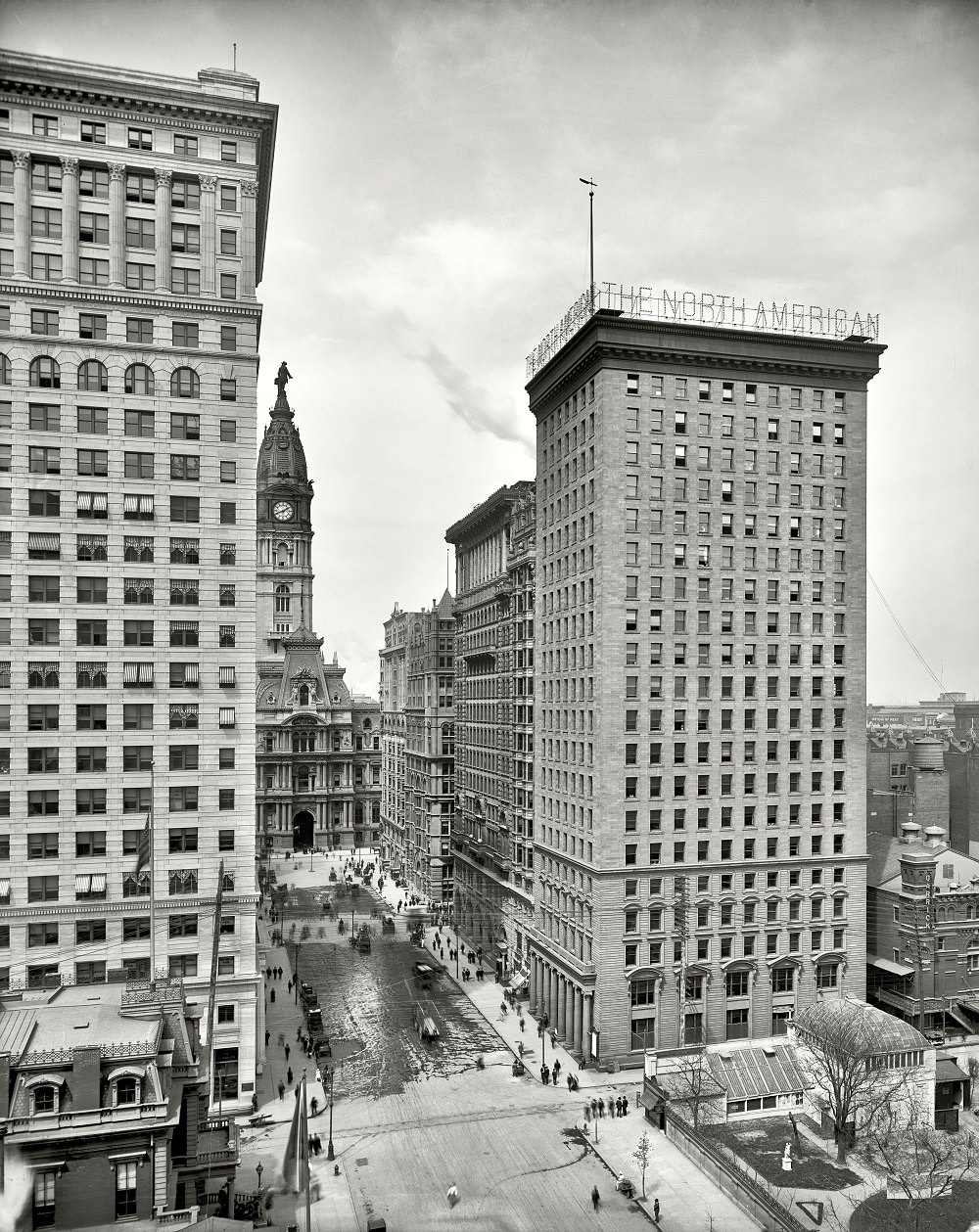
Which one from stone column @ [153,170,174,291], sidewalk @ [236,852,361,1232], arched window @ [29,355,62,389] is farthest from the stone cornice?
sidewalk @ [236,852,361,1232]

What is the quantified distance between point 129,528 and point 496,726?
41249 mm

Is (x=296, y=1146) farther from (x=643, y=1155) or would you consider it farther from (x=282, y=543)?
(x=282, y=543)

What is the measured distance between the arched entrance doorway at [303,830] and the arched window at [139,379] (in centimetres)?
10682

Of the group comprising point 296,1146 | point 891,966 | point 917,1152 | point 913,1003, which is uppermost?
point 296,1146

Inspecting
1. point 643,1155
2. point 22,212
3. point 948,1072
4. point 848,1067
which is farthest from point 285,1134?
point 22,212

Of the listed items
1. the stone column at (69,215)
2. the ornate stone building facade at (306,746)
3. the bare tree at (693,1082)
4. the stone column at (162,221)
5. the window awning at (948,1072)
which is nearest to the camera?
the bare tree at (693,1082)

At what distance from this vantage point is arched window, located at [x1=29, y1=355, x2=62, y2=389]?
174ft

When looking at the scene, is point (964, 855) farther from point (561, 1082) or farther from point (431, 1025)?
point (431, 1025)

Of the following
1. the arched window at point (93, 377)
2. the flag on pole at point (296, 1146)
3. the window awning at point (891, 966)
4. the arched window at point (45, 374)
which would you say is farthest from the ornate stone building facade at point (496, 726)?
the flag on pole at point (296, 1146)

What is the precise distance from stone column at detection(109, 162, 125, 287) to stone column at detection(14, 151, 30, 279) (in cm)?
427

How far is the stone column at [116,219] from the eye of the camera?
2130 inches

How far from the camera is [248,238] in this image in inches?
2217

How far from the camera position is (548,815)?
7100 cm

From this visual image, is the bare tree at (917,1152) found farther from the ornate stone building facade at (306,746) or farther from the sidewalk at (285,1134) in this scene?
the ornate stone building facade at (306,746)
